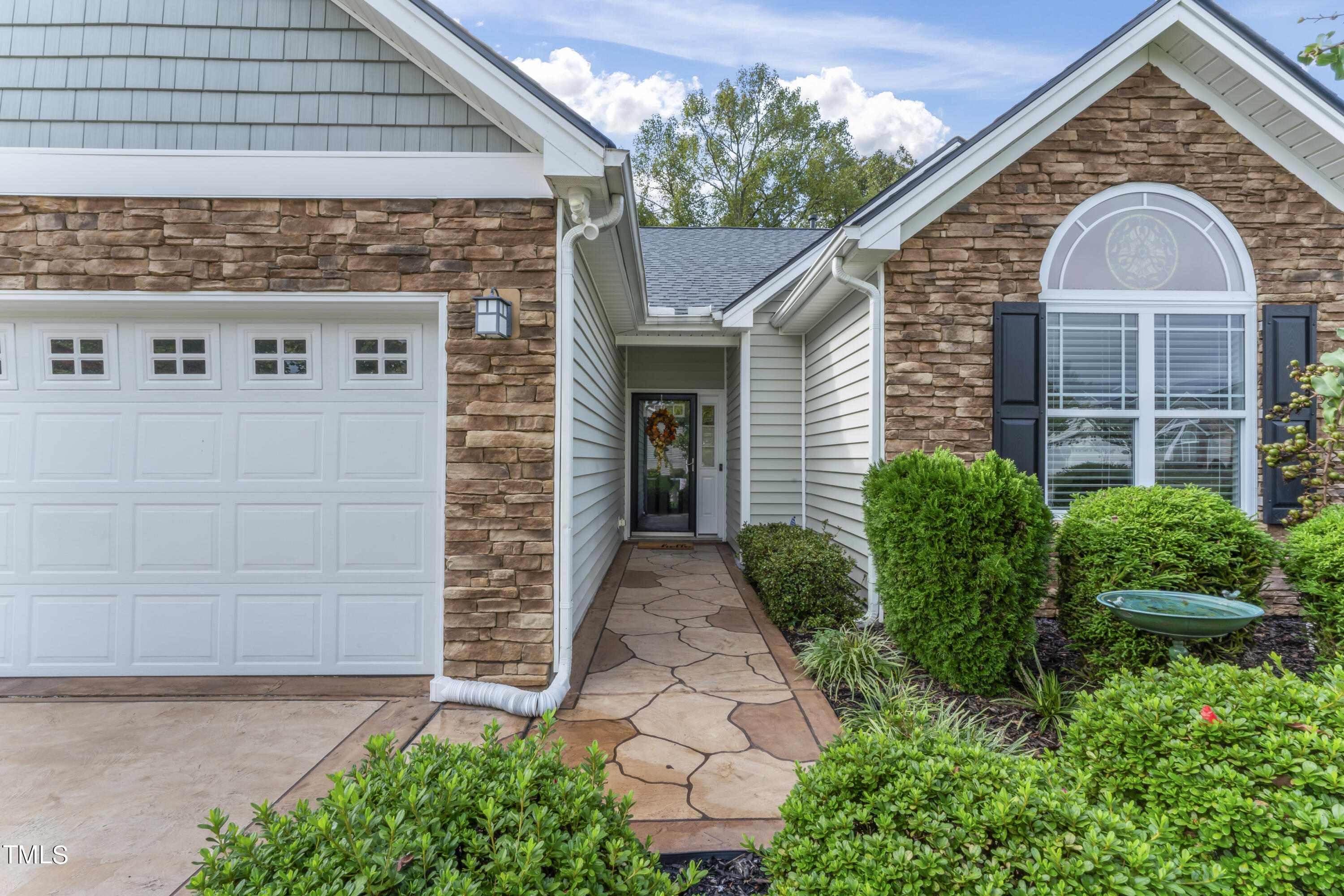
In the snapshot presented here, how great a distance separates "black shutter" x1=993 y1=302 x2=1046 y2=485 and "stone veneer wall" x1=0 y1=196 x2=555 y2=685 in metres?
3.09

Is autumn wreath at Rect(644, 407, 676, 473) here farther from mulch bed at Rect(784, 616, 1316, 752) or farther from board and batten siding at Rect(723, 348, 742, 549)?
mulch bed at Rect(784, 616, 1316, 752)

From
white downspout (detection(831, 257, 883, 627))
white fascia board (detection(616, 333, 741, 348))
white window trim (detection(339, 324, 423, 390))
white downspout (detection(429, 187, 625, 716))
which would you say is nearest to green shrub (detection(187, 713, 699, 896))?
white downspout (detection(429, 187, 625, 716))

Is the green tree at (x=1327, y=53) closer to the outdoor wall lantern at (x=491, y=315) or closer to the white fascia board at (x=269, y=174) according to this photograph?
the white fascia board at (x=269, y=174)

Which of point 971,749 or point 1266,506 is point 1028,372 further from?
point 971,749

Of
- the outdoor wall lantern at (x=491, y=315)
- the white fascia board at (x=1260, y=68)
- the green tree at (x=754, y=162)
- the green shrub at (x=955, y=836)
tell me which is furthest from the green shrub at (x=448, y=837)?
the green tree at (x=754, y=162)

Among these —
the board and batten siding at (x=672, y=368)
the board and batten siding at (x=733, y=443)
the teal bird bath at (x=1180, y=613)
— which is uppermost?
the board and batten siding at (x=672, y=368)

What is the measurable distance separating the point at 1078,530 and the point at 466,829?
338cm

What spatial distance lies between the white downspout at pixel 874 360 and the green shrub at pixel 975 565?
1170mm

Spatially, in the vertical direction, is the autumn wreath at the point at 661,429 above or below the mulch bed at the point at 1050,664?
above

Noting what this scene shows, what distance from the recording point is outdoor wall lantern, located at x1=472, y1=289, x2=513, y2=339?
335 cm

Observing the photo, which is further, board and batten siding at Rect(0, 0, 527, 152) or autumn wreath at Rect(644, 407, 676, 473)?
autumn wreath at Rect(644, 407, 676, 473)

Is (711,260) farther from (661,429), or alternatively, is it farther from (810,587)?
(810,587)

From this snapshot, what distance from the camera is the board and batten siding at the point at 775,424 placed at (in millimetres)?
7211

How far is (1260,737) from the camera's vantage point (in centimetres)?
177
